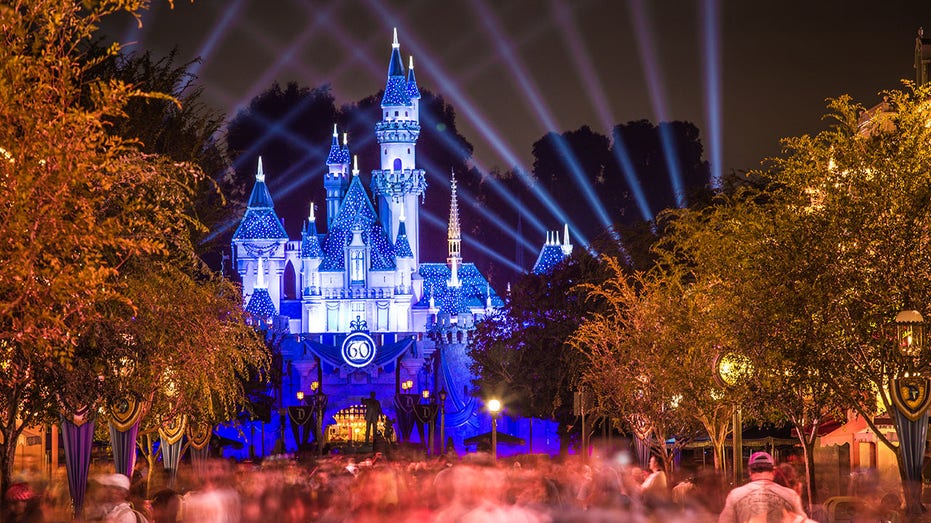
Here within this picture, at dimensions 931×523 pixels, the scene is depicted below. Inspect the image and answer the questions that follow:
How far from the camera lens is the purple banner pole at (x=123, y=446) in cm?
1936

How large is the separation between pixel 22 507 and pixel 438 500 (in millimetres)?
4224

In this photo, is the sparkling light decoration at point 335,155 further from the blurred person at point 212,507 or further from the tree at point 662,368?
the blurred person at point 212,507

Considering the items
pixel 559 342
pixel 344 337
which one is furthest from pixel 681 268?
pixel 344 337

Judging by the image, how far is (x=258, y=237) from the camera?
9950cm

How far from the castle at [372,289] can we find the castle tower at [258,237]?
7cm

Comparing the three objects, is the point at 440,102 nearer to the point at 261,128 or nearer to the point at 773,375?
the point at 261,128

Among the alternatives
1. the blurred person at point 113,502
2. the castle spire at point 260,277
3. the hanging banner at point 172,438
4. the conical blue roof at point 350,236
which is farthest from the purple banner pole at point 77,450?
the castle spire at point 260,277

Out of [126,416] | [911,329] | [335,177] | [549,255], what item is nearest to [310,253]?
[335,177]

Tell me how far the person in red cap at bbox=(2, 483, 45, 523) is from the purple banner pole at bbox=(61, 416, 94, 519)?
4888 millimetres

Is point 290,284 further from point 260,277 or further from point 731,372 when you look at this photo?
point 731,372

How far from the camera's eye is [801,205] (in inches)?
777

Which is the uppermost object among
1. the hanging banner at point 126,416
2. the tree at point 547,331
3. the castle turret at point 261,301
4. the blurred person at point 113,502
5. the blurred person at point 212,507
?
the castle turret at point 261,301

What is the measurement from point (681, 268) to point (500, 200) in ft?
275

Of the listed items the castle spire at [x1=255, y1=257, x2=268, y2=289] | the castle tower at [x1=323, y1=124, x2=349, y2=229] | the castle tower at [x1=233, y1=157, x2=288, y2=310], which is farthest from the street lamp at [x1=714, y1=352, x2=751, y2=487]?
the castle tower at [x1=323, y1=124, x2=349, y2=229]
